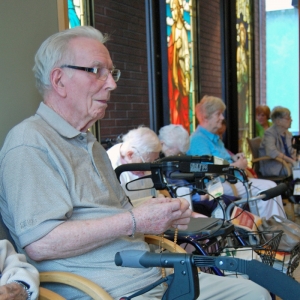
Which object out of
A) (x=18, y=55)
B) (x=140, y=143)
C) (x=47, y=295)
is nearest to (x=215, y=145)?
(x=140, y=143)

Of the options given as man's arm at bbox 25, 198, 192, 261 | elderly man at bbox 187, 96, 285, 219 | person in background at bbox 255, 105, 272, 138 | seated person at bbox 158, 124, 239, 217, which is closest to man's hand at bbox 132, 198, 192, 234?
man's arm at bbox 25, 198, 192, 261

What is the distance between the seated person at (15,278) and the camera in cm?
134

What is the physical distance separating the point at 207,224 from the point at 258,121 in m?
5.77

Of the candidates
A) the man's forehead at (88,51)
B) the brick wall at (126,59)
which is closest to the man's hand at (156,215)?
the man's forehead at (88,51)

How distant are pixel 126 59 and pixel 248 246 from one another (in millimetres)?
2717

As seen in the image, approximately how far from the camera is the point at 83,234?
156 cm

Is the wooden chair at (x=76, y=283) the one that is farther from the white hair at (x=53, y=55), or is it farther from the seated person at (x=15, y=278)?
the white hair at (x=53, y=55)

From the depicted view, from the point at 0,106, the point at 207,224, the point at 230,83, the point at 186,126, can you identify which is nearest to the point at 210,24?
the point at 230,83

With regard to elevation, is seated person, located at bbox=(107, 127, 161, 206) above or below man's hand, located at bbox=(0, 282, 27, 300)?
above

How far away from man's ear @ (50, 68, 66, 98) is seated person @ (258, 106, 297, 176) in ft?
15.5

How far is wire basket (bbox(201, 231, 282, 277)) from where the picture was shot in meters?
2.12

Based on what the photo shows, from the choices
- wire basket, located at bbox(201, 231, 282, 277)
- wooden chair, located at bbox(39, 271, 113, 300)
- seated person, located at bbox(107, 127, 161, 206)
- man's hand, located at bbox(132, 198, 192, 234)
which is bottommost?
wire basket, located at bbox(201, 231, 282, 277)

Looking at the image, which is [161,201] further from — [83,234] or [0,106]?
[0,106]

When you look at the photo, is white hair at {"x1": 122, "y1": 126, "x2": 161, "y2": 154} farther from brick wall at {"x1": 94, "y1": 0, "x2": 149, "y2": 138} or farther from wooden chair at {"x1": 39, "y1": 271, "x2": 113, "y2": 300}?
wooden chair at {"x1": 39, "y1": 271, "x2": 113, "y2": 300}
